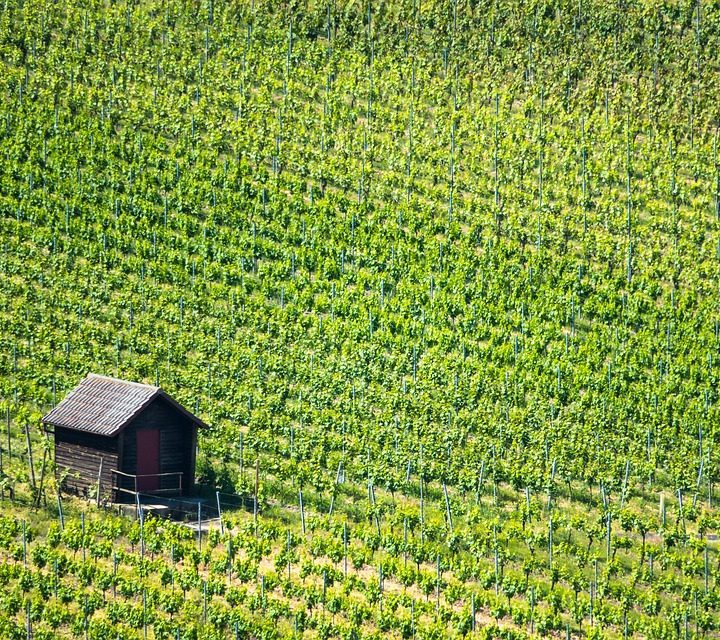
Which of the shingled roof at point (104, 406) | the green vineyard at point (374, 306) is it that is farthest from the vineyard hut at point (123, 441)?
the green vineyard at point (374, 306)

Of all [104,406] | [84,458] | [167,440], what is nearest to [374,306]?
[167,440]

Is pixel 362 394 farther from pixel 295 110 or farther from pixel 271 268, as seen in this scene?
pixel 295 110

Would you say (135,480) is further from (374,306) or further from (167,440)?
(374,306)

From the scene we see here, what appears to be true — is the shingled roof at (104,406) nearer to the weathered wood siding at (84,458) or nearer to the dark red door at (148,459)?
the weathered wood siding at (84,458)

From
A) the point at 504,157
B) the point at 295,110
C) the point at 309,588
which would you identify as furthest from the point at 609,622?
the point at 295,110

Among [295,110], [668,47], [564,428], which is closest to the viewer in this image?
[564,428]

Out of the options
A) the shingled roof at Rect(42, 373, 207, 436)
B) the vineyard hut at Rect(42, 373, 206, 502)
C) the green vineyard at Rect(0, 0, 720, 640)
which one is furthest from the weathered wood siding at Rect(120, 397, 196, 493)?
the green vineyard at Rect(0, 0, 720, 640)
